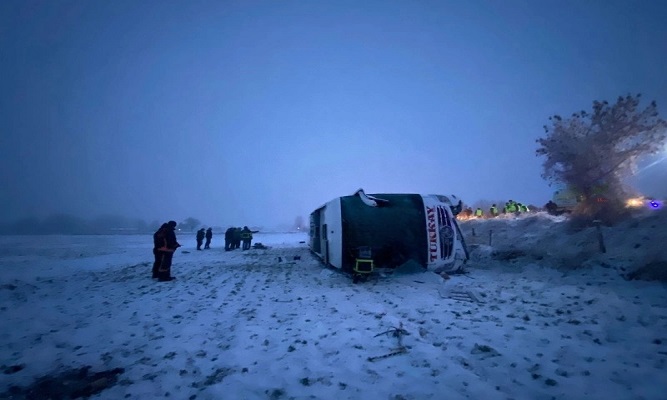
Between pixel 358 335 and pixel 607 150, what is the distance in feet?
68.1

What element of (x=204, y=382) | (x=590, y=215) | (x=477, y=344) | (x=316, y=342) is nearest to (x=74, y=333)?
(x=204, y=382)

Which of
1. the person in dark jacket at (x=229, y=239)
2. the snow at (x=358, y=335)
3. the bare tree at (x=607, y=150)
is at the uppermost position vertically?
the bare tree at (x=607, y=150)

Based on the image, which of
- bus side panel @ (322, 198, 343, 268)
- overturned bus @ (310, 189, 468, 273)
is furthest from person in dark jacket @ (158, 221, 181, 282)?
overturned bus @ (310, 189, 468, 273)

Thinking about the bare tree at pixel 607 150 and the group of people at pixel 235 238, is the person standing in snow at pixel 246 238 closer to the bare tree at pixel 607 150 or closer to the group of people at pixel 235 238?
the group of people at pixel 235 238

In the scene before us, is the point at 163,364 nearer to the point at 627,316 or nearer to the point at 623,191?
the point at 627,316

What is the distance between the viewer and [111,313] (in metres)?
7.52

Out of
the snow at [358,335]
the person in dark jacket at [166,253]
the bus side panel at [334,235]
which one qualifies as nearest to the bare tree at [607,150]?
the snow at [358,335]

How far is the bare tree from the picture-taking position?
55.6 ft

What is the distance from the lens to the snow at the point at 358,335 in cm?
399

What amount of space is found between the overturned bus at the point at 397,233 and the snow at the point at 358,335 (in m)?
1.18

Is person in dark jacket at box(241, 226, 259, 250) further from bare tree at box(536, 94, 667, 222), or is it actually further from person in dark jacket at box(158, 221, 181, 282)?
bare tree at box(536, 94, 667, 222)

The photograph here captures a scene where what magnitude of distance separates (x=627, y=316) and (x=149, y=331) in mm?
10051

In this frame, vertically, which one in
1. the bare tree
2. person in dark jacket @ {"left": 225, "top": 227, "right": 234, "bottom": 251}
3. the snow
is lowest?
the snow

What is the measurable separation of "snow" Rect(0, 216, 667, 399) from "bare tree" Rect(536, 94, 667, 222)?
6.76 meters
